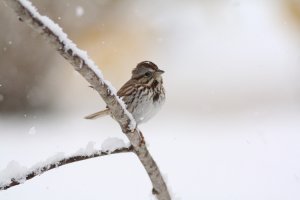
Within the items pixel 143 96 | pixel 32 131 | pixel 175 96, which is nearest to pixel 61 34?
pixel 143 96

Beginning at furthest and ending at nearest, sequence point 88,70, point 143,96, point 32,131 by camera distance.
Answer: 1. point 32,131
2. point 143,96
3. point 88,70

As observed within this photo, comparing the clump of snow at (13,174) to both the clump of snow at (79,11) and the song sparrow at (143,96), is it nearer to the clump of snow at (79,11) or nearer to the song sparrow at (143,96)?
the song sparrow at (143,96)

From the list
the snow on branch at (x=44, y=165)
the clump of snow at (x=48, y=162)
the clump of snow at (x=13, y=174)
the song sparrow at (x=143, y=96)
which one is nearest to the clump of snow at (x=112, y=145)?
the snow on branch at (x=44, y=165)

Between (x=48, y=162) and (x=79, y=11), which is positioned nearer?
(x=48, y=162)

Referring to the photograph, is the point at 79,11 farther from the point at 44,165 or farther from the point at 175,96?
the point at 44,165

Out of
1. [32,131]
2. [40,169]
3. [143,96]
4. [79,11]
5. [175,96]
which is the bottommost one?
[40,169]

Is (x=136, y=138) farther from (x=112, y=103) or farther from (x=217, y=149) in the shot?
(x=217, y=149)

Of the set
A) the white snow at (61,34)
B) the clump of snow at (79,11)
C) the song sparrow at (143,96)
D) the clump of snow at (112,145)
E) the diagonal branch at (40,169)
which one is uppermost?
the clump of snow at (79,11)
